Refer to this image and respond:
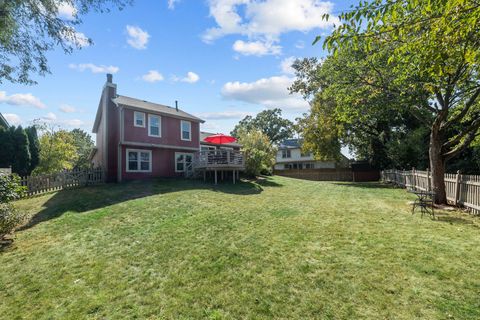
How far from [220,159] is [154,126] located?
5.28m

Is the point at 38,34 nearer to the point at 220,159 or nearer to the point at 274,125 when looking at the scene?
the point at 220,159

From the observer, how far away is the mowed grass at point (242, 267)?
138 inches

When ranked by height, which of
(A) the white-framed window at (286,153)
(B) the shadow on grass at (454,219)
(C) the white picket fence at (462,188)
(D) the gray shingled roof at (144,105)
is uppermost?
(D) the gray shingled roof at (144,105)

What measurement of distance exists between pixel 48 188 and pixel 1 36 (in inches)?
309

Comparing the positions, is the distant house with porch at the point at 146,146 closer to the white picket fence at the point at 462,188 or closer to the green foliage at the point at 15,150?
the green foliage at the point at 15,150

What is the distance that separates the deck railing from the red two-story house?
2.57 metres

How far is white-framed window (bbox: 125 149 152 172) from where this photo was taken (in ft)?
53.6

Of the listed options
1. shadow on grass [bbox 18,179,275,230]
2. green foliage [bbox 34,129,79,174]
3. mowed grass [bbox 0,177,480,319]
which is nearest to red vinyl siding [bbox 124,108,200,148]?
shadow on grass [bbox 18,179,275,230]

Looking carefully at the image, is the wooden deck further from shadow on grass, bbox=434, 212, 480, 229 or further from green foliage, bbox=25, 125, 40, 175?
green foliage, bbox=25, 125, 40, 175

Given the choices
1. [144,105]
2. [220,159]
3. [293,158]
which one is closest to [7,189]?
[220,159]

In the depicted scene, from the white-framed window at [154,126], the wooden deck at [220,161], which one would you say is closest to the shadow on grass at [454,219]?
the wooden deck at [220,161]

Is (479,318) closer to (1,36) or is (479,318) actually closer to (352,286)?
(352,286)

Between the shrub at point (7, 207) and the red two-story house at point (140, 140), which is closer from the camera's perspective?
the shrub at point (7, 207)

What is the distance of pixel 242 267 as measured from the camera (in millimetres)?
4637
